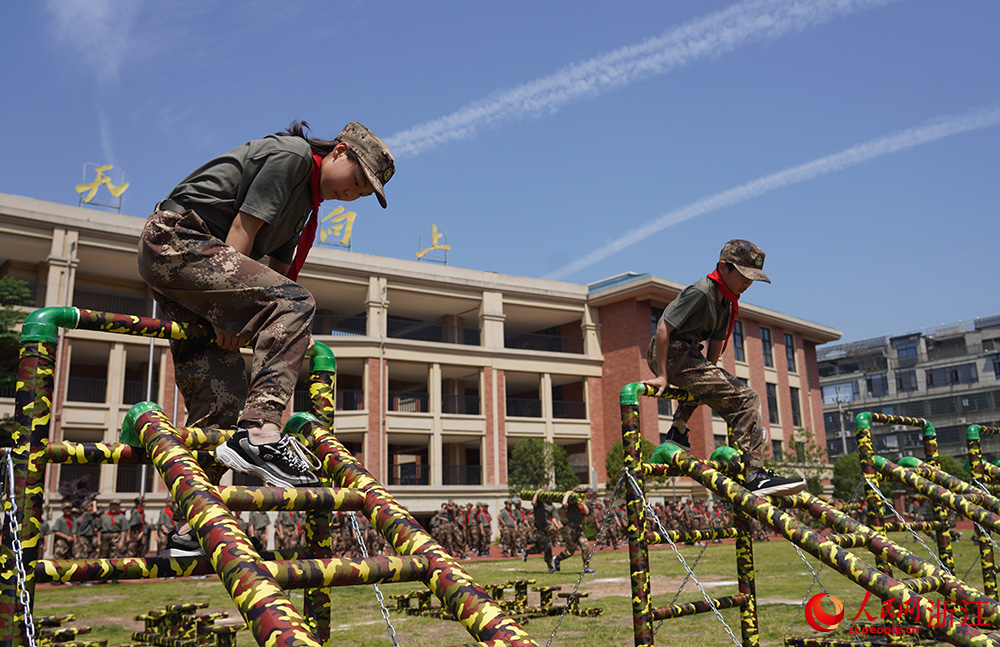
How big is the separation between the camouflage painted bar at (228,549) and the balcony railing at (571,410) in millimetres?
35255

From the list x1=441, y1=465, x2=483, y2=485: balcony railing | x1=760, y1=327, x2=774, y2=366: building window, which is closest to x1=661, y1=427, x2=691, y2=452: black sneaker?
x1=441, y1=465, x2=483, y2=485: balcony railing

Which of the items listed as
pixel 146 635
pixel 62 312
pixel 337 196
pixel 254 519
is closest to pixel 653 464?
pixel 337 196

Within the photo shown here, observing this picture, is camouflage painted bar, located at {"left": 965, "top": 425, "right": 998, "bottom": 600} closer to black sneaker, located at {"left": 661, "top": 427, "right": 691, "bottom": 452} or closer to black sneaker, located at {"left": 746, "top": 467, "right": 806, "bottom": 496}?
black sneaker, located at {"left": 661, "top": 427, "right": 691, "bottom": 452}

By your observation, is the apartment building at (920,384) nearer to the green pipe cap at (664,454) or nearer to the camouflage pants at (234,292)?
the green pipe cap at (664,454)

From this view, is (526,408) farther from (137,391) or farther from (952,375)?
(952,375)

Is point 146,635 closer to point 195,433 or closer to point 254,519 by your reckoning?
point 195,433

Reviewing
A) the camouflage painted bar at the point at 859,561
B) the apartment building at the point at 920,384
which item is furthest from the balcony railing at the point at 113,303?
the apartment building at the point at 920,384

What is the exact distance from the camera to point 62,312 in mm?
2506

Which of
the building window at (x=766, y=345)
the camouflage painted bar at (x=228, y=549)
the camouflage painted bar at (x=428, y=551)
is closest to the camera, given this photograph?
the camouflage painted bar at (x=228, y=549)

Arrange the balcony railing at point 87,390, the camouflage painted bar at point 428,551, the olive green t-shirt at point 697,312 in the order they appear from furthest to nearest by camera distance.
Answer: the balcony railing at point 87,390 → the olive green t-shirt at point 697,312 → the camouflage painted bar at point 428,551

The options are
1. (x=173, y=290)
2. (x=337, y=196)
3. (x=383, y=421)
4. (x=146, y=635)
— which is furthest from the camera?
(x=383, y=421)

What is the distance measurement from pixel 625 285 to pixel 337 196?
35.0 metres

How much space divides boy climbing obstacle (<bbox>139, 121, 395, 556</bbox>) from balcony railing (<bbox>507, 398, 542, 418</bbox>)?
34384mm

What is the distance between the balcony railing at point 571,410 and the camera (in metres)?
37.5
